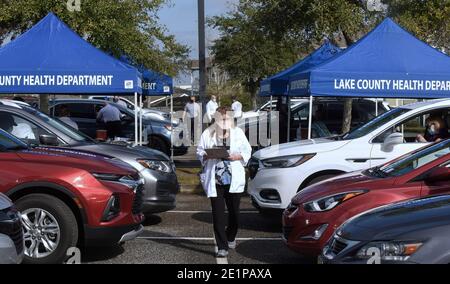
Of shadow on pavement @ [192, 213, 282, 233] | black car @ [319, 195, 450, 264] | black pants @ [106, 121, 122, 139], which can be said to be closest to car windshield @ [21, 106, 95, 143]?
shadow on pavement @ [192, 213, 282, 233]

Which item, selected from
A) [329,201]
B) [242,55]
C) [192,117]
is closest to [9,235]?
[329,201]

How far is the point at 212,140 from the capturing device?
7.28m

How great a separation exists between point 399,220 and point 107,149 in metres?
5.61

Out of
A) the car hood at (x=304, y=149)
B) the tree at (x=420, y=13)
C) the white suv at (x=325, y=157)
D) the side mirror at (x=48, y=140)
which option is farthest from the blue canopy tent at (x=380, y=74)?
the side mirror at (x=48, y=140)

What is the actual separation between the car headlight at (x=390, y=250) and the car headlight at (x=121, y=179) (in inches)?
129

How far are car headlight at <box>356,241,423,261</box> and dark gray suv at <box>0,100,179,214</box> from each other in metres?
5.01

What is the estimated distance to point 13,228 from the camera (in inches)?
189

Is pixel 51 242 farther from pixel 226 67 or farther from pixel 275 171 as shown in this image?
pixel 226 67

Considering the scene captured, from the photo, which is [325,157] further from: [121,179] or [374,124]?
[121,179]

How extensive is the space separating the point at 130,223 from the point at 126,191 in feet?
1.12

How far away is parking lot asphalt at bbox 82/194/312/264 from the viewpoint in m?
7.06

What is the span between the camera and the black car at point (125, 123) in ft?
56.2

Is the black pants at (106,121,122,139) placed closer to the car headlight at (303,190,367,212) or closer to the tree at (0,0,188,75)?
the tree at (0,0,188,75)
